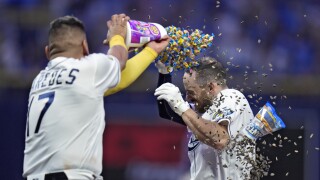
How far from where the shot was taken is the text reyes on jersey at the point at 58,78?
198 inches

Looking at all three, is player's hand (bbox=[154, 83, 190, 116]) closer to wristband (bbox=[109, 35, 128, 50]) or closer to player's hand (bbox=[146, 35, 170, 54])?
player's hand (bbox=[146, 35, 170, 54])

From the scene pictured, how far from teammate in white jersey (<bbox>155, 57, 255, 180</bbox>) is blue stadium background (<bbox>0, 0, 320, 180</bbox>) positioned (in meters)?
2.81

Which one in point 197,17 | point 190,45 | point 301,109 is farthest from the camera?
point 197,17

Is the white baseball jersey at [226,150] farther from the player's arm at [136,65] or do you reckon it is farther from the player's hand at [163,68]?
the player's arm at [136,65]

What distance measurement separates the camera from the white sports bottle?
573 centimetres

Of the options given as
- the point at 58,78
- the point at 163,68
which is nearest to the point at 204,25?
the point at 163,68

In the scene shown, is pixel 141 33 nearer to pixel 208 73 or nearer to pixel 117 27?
pixel 117 27

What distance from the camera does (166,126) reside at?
417 inches

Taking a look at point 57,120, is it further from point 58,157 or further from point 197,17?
point 197,17

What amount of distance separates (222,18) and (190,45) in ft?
18.6

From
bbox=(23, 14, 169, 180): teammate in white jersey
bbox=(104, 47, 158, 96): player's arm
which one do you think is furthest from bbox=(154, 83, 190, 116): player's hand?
bbox=(23, 14, 169, 180): teammate in white jersey

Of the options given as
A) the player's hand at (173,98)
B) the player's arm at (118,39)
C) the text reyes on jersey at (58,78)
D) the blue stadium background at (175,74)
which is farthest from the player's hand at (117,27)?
the blue stadium background at (175,74)

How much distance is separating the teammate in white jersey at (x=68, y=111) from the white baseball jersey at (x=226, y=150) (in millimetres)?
1637

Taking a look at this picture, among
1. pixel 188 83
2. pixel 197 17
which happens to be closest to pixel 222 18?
pixel 197 17
